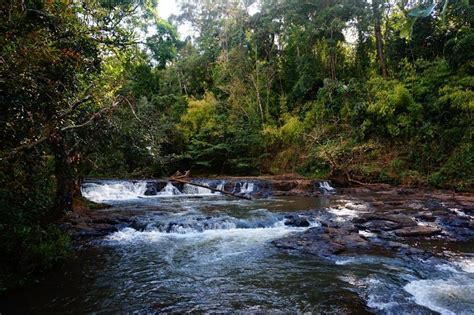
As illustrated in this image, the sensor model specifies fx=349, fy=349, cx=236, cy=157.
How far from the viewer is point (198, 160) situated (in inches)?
989

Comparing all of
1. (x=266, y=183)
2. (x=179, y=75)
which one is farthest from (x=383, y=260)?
(x=179, y=75)

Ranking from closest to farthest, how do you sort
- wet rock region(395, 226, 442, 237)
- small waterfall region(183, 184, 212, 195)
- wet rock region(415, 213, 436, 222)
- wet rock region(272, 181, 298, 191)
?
wet rock region(395, 226, 442, 237), wet rock region(415, 213, 436, 222), wet rock region(272, 181, 298, 191), small waterfall region(183, 184, 212, 195)

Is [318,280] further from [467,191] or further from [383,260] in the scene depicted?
[467,191]

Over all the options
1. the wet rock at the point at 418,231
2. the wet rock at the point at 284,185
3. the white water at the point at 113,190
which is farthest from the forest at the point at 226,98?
the wet rock at the point at 418,231

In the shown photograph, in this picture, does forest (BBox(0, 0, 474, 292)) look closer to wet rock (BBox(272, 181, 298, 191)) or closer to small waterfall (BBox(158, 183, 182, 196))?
small waterfall (BBox(158, 183, 182, 196))

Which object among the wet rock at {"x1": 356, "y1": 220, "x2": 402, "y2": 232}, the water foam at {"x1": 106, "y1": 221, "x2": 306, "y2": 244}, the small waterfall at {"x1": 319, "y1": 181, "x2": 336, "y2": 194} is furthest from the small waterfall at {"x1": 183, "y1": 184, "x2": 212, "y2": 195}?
the wet rock at {"x1": 356, "y1": 220, "x2": 402, "y2": 232}

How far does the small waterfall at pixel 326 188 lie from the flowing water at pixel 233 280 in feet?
26.7

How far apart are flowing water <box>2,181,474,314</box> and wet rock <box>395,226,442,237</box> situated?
0.98 meters

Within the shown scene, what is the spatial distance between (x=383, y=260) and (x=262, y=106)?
71.3 feet

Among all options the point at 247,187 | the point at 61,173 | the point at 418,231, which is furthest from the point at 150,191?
the point at 418,231

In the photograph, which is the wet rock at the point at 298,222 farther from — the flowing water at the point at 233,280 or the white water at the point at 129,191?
the white water at the point at 129,191

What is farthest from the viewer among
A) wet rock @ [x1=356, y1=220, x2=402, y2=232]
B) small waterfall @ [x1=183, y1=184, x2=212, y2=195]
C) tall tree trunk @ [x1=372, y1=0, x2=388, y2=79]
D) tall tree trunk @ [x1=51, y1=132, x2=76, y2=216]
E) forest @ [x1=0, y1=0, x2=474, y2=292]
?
tall tree trunk @ [x1=372, y1=0, x2=388, y2=79]

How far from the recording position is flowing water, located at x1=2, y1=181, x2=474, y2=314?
16.5ft

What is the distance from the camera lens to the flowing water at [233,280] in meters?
5.03
